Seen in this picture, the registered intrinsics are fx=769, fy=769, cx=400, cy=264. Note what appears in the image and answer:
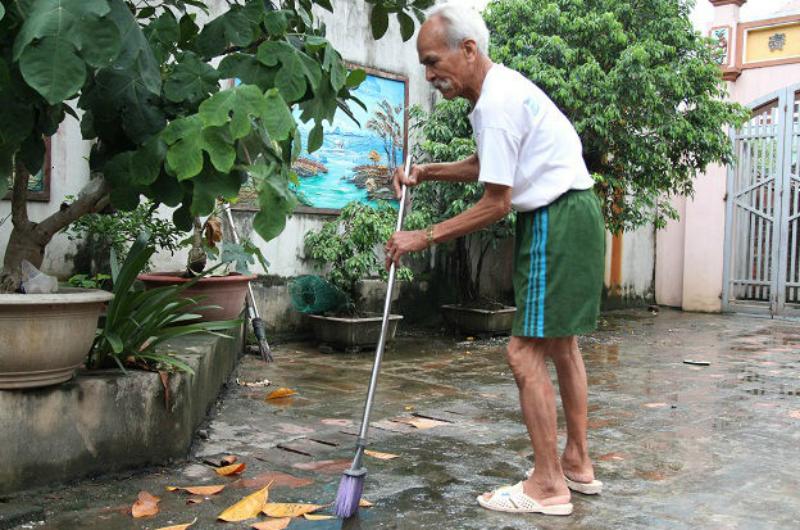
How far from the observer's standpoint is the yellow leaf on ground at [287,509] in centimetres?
260

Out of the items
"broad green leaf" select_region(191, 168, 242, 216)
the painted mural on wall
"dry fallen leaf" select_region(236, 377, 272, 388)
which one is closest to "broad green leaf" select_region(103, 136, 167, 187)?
"broad green leaf" select_region(191, 168, 242, 216)

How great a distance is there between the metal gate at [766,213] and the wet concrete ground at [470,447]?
4.40 meters

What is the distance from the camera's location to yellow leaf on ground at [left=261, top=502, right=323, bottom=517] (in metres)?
2.60

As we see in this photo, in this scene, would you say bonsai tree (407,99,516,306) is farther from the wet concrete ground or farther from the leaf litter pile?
the leaf litter pile

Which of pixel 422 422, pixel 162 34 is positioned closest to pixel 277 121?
pixel 162 34

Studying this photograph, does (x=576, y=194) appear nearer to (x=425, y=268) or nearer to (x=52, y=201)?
(x=52, y=201)

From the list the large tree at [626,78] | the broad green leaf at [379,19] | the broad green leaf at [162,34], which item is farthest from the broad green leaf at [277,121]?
the large tree at [626,78]

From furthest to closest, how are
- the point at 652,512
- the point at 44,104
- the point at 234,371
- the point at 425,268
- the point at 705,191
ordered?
the point at 705,191 < the point at 425,268 < the point at 234,371 < the point at 652,512 < the point at 44,104

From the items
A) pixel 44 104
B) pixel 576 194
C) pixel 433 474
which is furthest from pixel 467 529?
pixel 44 104

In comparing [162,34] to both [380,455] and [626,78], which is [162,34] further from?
[626,78]

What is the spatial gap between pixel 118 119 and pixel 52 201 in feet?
11.2

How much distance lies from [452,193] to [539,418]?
482 centimetres

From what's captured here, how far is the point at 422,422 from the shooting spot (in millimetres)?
4012

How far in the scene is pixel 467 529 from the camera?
251 centimetres
